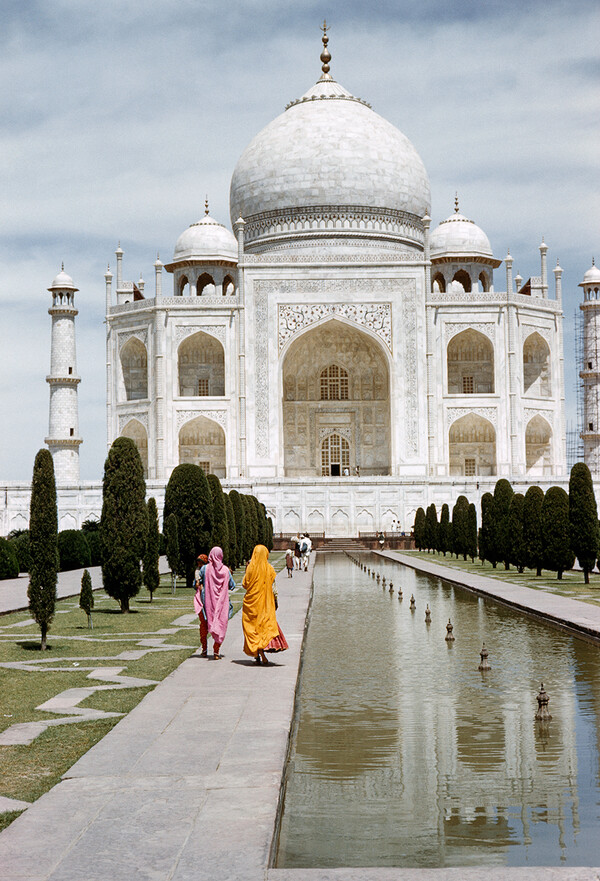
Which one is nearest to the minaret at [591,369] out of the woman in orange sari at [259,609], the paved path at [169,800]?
the woman in orange sari at [259,609]

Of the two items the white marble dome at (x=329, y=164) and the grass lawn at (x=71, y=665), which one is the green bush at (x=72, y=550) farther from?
the white marble dome at (x=329, y=164)

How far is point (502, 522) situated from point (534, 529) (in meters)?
2.14

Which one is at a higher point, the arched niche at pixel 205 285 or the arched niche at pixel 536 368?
the arched niche at pixel 205 285

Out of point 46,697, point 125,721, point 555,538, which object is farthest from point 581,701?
point 555,538

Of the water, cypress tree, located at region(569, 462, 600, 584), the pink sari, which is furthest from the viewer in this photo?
cypress tree, located at region(569, 462, 600, 584)

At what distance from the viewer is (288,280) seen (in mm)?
34719

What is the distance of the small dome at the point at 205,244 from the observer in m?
38.5

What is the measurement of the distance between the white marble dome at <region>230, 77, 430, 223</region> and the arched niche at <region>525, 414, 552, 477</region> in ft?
27.6

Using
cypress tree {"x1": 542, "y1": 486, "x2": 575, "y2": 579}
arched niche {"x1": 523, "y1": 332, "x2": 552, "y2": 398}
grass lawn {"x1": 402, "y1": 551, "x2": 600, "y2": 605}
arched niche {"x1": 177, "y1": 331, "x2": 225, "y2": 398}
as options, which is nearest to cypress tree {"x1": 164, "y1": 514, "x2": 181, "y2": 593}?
grass lawn {"x1": 402, "y1": 551, "x2": 600, "y2": 605}

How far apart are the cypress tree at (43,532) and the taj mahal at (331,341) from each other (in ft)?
72.1

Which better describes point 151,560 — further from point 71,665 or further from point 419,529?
point 419,529

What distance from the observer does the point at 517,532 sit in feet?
58.0

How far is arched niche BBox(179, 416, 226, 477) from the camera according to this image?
1398 inches

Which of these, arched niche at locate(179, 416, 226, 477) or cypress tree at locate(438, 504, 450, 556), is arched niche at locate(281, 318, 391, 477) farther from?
cypress tree at locate(438, 504, 450, 556)
